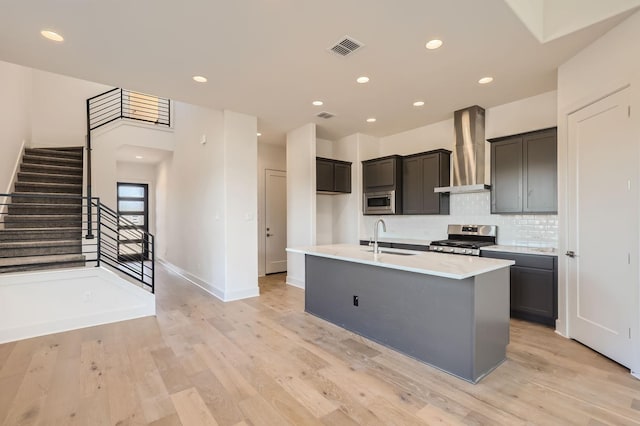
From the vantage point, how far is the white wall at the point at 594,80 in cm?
251

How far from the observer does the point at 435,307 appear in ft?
8.48

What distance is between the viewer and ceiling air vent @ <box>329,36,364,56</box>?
9.17 feet

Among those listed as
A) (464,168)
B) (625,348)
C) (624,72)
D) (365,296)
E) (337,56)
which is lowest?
(625,348)

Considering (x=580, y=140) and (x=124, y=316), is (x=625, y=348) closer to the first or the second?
(x=580, y=140)

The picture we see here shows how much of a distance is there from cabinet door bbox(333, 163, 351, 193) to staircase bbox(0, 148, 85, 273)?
3937 mm

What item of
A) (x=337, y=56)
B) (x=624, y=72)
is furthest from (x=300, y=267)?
(x=624, y=72)

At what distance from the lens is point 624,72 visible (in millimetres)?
2605

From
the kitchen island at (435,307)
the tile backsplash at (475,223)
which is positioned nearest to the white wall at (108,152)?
the tile backsplash at (475,223)

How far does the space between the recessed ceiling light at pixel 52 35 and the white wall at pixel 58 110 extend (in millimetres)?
4805

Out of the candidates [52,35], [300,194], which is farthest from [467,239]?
[52,35]

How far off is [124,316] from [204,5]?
3.60 metres

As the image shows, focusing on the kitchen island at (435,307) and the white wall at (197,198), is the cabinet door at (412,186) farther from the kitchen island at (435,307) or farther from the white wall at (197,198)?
the white wall at (197,198)

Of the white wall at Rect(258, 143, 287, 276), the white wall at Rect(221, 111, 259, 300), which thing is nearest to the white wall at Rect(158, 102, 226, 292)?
the white wall at Rect(221, 111, 259, 300)

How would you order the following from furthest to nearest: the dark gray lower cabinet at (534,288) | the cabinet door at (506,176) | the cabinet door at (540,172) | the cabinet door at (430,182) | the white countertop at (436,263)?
1. the cabinet door at (430,182)
2. the cabinet door at (506,176)
3. the cabinet door at (540,172)
4. the dark gray lower cabinet at (534,288)
5. the white countertop at (436,263)
